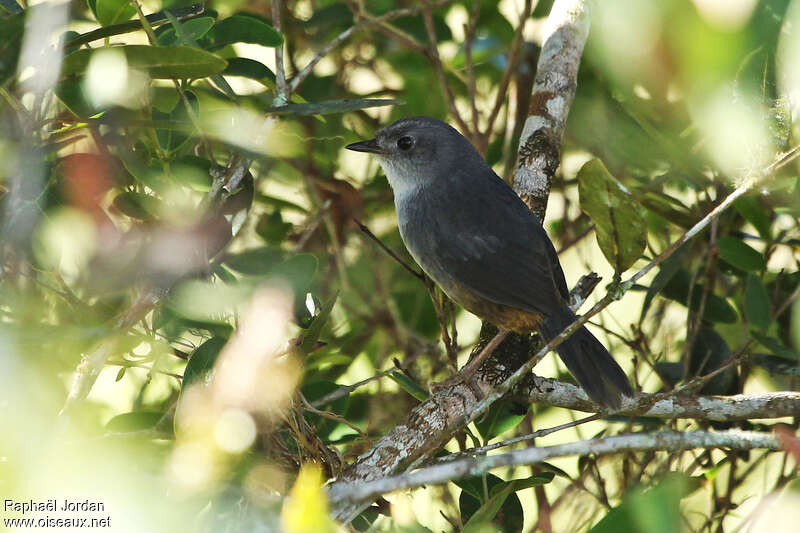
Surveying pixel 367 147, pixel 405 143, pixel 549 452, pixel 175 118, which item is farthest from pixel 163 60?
pixel 405 143

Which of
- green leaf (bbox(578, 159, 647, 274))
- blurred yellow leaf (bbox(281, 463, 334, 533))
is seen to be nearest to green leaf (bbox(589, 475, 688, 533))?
blurred yellow leaf (bbox(281, 463, 334, 533))

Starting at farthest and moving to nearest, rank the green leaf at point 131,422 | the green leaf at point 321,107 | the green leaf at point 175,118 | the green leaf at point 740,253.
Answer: the green leaf at point 740,253 < the green leaf at point 131,422 < the green leaf at point 175,118 < the green leaf at point 321,107

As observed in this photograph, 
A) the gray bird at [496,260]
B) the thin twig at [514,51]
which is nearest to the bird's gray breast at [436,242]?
the gray bird at [496,260]

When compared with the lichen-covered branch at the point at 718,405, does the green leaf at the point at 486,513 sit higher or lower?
lower

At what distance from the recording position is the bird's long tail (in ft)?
9.10

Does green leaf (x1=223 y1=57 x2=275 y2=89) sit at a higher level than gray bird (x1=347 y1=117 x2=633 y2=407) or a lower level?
higher

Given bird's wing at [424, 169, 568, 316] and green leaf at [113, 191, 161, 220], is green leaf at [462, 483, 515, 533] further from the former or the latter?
green leaf at [113, 191, 161, 220]

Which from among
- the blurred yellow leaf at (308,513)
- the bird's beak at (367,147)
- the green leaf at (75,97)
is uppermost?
the bird's beak at (367,147)

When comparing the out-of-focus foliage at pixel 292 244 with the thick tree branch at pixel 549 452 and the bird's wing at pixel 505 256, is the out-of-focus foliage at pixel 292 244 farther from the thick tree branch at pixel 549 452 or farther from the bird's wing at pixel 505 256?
the bird's wing at pixel 505 256

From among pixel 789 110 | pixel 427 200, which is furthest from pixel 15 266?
pixel 789 110

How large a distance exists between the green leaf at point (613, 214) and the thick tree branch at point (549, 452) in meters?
0.71

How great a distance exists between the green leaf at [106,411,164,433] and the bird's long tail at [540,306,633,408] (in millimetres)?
1534

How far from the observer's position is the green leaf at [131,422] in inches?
101

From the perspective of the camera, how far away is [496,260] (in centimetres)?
325
